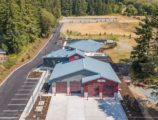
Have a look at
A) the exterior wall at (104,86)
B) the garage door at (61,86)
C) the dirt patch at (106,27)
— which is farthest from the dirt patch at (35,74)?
the dirt patch at (106,27)

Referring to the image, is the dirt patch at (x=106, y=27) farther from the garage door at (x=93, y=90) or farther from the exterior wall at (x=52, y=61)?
the garage door at (x=93, y=90)

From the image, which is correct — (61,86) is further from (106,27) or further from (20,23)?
(106,27)

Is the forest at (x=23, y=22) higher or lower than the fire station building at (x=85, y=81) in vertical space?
higher

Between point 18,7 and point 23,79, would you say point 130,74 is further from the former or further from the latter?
point 18,7

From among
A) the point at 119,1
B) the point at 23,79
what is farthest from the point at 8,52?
the point at 119,1

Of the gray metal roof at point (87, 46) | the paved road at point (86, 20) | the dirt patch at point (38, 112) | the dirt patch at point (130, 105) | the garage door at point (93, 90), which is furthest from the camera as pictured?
the paved road at point (86, 20)

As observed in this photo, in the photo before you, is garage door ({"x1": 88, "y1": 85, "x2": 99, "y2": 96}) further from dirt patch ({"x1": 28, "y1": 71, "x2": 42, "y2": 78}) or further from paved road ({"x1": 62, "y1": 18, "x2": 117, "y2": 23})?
paved road ({"x1": 62, "y1": 18, "x2": 117, "y2": 23})

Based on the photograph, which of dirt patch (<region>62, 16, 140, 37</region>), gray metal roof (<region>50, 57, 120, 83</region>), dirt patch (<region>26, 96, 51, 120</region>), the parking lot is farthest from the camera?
dirt patch (<region>62, 16, 140, 37</region>)

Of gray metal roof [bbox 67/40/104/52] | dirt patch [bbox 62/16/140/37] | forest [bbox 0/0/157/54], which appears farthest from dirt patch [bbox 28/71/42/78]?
dirt patch [bbox 62/16/140/37]
